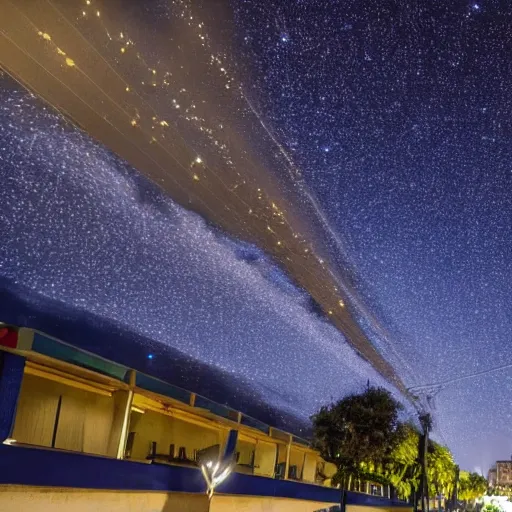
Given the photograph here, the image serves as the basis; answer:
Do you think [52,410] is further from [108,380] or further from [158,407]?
[158,407]

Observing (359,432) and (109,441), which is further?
(359,432)

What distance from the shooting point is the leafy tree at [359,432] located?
65.0 feet

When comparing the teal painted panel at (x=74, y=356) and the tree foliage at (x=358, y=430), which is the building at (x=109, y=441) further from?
the tree foliage at (x=358, y=430)

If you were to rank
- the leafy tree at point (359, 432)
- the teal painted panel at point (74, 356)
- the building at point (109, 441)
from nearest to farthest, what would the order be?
1. the building at point (109, 441)
2. the teal painted panel at point (74, 356)
3. the leafy tree at point (359, 432)

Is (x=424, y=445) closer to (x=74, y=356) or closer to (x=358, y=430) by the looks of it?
(x=358, y=430)

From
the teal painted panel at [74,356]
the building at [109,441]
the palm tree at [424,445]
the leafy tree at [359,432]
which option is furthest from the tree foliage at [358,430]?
the palm tree at [424,445]

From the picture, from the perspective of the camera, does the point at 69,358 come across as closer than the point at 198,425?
Yes

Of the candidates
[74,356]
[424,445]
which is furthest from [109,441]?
[424,445]

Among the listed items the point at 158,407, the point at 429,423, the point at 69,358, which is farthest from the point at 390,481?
the point at 69,358

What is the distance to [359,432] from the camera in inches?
787

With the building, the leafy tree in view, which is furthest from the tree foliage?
the building

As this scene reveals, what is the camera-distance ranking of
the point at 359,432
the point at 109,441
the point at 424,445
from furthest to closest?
the point at 424,445 → the point at 359,432 → the point at 109,441

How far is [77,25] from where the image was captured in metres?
8.51

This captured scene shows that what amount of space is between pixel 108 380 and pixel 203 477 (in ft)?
11.6
